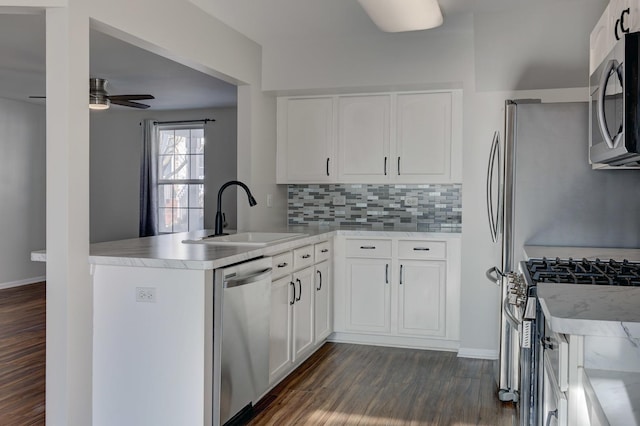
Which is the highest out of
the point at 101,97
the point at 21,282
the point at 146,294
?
the point at 101,97

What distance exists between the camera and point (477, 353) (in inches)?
166

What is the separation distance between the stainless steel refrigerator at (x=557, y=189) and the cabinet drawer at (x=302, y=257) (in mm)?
1284

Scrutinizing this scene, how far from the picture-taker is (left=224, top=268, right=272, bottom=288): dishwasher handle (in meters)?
2.73

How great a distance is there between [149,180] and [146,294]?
5.36 m

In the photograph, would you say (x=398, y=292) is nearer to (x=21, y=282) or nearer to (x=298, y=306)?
(x=298, y=306)

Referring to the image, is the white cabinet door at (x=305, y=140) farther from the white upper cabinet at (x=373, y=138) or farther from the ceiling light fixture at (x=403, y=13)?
the ceiling light fixture at (x=403, y=13)

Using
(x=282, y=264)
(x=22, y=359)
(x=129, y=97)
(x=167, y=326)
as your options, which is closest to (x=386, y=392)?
(x=282, y=264)

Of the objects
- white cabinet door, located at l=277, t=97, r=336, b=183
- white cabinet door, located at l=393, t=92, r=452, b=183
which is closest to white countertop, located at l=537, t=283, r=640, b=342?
white cabinet door, located at l=393, t=92, r=452, b=183

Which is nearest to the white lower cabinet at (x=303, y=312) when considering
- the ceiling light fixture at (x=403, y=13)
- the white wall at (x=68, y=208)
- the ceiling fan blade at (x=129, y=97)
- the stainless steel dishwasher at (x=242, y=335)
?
the stainless steel dishwasher at (x=242, y=335)

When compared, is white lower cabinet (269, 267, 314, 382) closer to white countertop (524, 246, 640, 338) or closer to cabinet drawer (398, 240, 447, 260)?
cabinet drawer (398, 240, 447, 260)

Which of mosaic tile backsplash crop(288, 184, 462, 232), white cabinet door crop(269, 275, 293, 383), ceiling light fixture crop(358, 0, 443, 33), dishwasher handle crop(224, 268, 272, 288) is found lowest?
white cabinet door crop(269, 275, 293, 383)

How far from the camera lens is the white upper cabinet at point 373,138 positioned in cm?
456

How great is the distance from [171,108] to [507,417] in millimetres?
5954

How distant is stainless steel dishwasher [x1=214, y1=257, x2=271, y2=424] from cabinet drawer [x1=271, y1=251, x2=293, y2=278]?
16 cm
